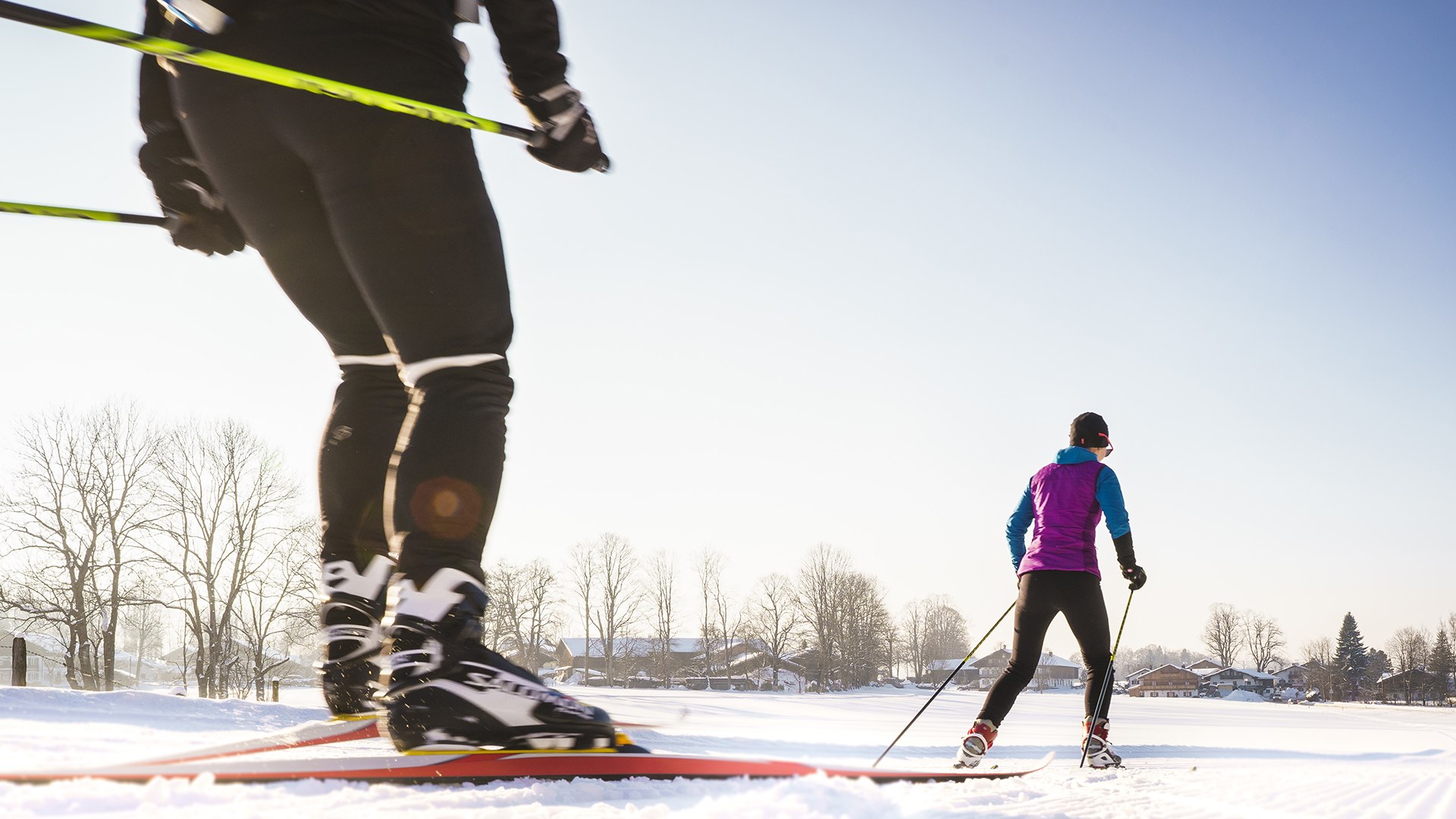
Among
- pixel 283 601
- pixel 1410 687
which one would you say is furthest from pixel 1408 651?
pixel 283 601

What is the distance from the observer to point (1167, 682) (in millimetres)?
83188

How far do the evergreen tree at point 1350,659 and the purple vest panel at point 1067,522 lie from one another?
8757 centimetres

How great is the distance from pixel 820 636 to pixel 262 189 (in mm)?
58460

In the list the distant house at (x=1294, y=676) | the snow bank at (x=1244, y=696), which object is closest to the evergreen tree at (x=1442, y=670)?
the distant house at (x=1294, y=676)

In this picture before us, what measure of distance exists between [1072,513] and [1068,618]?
497 mm

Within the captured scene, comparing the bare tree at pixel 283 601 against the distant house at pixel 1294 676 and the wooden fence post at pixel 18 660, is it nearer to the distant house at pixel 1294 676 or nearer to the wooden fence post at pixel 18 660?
the wooden fence post at pixel 18 660

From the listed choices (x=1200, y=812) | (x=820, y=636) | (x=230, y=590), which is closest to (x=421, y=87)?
(x=1200, y=812)

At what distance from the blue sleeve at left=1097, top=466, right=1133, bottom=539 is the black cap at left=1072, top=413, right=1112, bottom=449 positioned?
0.17 m

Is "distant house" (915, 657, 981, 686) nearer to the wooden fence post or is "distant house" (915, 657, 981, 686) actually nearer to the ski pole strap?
the wooden fence post

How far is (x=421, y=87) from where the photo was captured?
132 centimetres

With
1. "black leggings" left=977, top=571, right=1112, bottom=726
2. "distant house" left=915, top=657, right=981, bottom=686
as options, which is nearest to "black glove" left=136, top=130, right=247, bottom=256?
"black leggings" left=977, top=571, right=1112, bottom=726

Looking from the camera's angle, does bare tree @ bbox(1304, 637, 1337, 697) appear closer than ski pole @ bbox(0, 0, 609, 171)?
No

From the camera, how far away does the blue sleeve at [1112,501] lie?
3791 millimetres

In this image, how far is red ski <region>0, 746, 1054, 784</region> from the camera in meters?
0.93
